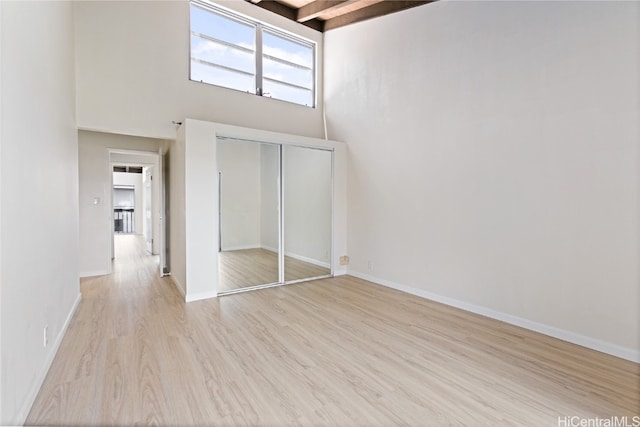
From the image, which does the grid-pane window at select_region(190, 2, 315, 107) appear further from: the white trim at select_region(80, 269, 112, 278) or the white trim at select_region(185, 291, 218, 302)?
the white trim at select_region(80, 269, 112, 278)

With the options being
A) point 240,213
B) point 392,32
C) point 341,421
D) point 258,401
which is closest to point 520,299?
point 341,421

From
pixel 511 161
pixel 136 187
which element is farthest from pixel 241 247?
pixel 136 187

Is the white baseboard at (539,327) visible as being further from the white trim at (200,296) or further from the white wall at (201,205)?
the white wall at (201,205)

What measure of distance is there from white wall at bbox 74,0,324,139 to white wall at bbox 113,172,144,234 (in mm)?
8675

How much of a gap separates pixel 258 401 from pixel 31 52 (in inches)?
109

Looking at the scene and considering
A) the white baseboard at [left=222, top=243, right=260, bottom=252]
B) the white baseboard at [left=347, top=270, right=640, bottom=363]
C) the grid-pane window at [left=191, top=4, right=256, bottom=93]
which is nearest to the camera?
the white baseboard at [left=347, top=270, right=640, bottom=363]

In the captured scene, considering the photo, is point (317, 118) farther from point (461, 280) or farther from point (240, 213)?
point (461, 280)

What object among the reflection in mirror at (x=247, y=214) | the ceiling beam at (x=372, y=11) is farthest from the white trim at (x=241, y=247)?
the ceiling beam at (x=372, y=11)

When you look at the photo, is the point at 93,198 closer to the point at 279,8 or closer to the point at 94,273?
the point at 94,273

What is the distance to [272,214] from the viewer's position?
469 cm

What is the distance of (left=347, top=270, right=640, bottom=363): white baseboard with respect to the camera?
8.38 ft

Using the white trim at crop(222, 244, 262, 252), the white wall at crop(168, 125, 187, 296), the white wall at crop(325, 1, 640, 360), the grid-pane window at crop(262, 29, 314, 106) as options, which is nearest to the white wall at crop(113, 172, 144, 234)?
the white wall at crop(168, 125, 187, 296)

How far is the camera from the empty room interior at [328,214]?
1.96 meters

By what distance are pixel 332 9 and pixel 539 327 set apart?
5.03 metres
